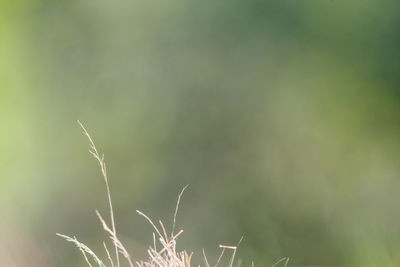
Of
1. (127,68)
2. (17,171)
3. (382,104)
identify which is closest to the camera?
(382,104)

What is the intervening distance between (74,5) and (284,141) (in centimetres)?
351

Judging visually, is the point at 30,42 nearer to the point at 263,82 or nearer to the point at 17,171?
the point at 17,171

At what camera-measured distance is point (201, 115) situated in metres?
11.5

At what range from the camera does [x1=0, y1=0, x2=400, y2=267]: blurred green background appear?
9930 mm

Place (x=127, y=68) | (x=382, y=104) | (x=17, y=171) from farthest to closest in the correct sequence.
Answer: (x=127, y=68) < (x=17, y=171) < (x=382, y=104)

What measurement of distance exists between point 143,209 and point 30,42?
9.37 ft

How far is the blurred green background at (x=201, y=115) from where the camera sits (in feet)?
32.6

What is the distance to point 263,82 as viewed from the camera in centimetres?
1120

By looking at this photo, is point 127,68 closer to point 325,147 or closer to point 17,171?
point 17,171

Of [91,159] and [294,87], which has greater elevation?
[294,87]

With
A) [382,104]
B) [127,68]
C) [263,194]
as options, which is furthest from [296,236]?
[127,68]

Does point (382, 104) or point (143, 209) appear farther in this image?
point (143, 209)

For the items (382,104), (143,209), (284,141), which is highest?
(382,104)

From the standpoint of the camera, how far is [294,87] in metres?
10.9
